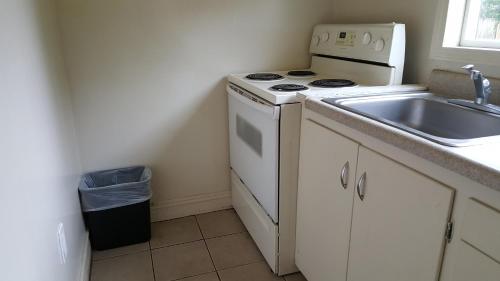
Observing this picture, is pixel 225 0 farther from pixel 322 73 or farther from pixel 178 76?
pixel 322 73

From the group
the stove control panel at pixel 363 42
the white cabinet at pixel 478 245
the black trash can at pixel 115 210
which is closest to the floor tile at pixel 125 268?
the black trash can at pixel 115 210

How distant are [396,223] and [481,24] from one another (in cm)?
104

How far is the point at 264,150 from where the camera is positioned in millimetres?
1750

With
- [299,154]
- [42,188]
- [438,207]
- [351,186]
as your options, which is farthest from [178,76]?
[438,207]

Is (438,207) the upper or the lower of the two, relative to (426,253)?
upper

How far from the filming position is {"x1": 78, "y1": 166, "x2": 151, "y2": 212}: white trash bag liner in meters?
1.95

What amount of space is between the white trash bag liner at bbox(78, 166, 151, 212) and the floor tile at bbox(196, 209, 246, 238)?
450mm

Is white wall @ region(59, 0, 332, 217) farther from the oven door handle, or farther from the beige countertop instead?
the beige countertop

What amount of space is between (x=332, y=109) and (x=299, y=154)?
0.36 m

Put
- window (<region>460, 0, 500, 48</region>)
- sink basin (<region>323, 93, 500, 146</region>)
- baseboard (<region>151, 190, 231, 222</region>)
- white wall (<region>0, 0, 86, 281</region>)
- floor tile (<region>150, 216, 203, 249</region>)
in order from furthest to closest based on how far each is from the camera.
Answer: baseboard (<region>151, 190, 231, 222</region>) → floor tile (<region>150, 216, 203, 249</region>) → window (<region>460, 0, 500, 48</region>) → sink basin (<region>323, 93, 500, 146</region>) → white wall (<region>0, 0, 86, 281</region>)

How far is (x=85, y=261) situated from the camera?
182cm

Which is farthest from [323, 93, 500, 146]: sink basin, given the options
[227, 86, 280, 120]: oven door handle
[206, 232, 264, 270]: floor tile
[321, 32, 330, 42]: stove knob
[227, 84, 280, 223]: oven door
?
[206, 232, 264, 270]: floor tile

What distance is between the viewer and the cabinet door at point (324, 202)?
1.32 metres

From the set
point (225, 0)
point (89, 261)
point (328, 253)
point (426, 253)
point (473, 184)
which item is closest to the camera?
point (473, 184)
